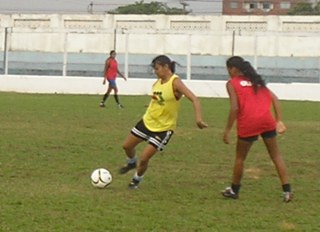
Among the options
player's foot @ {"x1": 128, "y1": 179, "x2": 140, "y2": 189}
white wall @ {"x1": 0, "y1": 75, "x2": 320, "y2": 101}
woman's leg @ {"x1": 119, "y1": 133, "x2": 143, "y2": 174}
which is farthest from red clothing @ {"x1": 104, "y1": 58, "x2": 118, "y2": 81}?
player's foot @ {"x1": 128, "y1": 179, "x2": 140, "y2": 189}

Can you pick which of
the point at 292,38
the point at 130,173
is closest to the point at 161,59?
the point at 130,173

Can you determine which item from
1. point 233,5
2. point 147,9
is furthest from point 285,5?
point 147,9

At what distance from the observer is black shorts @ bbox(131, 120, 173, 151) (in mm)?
9868

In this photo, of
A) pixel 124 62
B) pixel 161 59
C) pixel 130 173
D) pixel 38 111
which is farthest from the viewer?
pixel 124 62

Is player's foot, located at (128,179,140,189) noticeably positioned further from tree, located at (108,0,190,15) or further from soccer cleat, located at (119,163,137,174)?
tree, located at (108,0,190,15)

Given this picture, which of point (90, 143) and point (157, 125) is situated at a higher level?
point (157, 125)

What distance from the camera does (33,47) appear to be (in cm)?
3859

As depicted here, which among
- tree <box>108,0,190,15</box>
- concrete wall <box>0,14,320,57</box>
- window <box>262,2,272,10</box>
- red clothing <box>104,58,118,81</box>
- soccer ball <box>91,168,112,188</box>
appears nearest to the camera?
soccer ball <box>91,168,112,188</box>

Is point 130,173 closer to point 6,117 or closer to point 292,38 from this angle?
point 6,117

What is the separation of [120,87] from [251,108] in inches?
926

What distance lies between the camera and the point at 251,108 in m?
9.16

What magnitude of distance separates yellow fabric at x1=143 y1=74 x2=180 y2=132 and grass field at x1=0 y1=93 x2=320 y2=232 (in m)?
0.75

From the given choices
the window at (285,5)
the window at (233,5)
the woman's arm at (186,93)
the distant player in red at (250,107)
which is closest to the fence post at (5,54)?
the woman's arm at (186,93)

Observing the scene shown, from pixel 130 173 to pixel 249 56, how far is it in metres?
24.7
